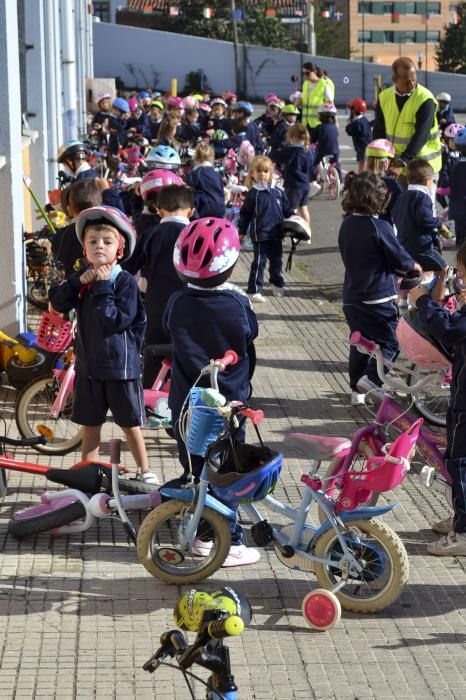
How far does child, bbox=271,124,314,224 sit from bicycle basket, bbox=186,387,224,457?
11.2 metres

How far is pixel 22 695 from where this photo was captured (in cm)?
467

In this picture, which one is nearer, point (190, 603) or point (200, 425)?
point (190, 603)

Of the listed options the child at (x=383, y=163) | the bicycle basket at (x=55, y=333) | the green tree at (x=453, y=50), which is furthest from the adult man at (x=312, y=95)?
the green tree at (x=453, y=50)

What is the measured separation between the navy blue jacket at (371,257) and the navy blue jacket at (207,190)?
146 inches

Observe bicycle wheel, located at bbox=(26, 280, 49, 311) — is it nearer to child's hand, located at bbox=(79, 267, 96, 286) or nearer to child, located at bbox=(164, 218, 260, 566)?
child's hand, located at bbox=(79, 267, 96, 286)

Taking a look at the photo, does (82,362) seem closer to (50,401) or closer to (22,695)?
(50,401)

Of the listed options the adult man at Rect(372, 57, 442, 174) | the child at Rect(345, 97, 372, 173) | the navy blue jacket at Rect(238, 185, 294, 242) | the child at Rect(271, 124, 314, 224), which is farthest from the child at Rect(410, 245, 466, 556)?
A: the child at Rect(345, 97, 372, 173)

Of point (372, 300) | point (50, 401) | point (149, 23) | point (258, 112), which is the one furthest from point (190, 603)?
point (149, 23)

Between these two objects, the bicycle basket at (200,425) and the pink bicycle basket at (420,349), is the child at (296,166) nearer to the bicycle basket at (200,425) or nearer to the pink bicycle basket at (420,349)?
the pink bicycle basket at (420,349)

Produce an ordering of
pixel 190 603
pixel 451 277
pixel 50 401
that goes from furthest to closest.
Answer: pixel 451 277 < pixel 50 401 < pixel 190 603

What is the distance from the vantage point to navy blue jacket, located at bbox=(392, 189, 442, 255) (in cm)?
1013

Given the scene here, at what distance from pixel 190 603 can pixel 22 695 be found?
119 cm

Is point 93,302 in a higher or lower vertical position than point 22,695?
higher

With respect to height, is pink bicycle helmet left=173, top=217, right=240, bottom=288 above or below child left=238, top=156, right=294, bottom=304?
above
